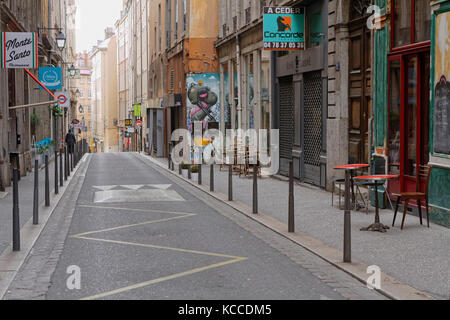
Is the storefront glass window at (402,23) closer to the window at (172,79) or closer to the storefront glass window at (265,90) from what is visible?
the storefront glass window at (265,90)

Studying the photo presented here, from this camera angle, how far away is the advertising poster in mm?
11102

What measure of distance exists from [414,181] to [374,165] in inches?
60.5

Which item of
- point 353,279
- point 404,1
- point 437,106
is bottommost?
point 353,279

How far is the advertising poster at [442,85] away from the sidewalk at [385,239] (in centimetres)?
140

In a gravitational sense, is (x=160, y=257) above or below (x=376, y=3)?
below

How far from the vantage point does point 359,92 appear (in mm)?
16000

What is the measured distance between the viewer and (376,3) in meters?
14.0

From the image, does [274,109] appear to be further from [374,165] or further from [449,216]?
[449,216]

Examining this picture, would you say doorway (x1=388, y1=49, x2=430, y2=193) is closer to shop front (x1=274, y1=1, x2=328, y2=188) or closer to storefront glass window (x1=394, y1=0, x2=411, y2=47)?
storefront glass window (x1=394, y1=0, x2=411, y2=47)

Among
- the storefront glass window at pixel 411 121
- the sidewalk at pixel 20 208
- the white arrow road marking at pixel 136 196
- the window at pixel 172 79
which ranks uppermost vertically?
the window at pixel 172 79

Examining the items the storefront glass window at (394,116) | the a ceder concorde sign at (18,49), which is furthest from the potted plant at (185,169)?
the storefront glass window at (394,116)

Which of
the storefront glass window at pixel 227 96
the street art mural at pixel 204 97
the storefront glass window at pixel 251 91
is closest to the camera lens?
the storefront glass window at pixel 251 91

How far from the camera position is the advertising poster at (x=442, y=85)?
11102 millimetres

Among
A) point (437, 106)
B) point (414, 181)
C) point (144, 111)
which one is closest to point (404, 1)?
point (437, 106)
